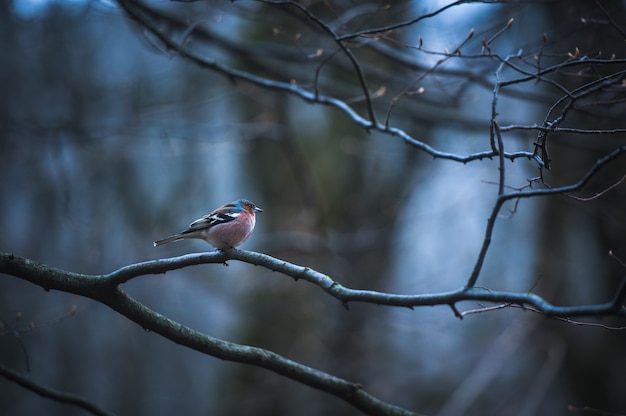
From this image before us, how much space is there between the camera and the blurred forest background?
818 centimetres

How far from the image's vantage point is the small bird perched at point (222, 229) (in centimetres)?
491

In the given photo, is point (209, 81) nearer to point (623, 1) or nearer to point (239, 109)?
point (239, 109)

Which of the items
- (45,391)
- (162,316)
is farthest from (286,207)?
(162,316)

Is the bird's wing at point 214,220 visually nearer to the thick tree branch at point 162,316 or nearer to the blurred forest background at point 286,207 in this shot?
the thick tree branch at point 162,316

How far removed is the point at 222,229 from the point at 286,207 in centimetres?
881

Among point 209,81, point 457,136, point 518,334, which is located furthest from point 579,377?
point 209,81

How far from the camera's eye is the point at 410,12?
279 inches

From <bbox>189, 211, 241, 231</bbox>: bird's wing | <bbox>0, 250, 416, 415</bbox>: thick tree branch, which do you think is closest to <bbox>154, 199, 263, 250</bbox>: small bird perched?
<bbox>189, 211, 241, 231</bbox>: bird's wing

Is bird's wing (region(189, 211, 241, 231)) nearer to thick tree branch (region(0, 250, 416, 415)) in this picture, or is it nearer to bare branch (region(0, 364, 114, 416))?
thick tree branch (region(0, 250, 416, 415))

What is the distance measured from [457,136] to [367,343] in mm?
4906

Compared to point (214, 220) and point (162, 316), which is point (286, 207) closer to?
point (214, 220)

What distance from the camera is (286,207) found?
13.7 meters

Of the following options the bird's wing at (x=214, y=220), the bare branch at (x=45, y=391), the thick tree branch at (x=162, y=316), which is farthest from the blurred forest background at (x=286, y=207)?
the thick tree branch at (x=162, y=316)

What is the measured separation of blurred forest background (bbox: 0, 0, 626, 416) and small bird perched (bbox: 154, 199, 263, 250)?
2638 mm
